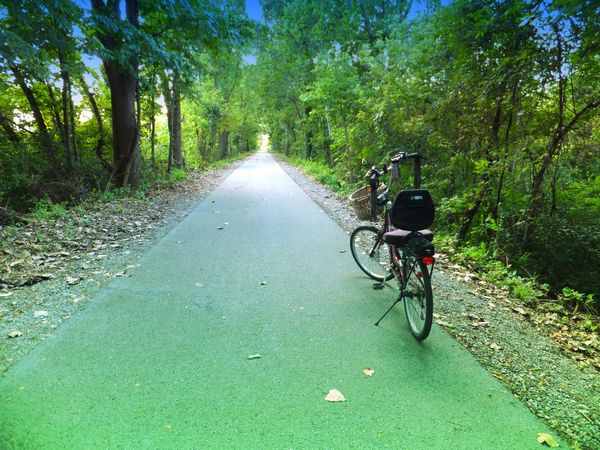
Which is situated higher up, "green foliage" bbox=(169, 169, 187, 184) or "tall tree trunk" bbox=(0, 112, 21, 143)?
"tall tree trunk" bbox=(0, 112, 21, 143)

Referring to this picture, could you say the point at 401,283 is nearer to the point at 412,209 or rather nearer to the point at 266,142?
the point at 412,209

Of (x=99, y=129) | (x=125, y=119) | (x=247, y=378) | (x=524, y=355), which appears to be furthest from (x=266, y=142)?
(x=247, y=378)

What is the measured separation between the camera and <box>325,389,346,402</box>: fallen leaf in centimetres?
250

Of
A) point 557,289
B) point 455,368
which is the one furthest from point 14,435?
point 557,289

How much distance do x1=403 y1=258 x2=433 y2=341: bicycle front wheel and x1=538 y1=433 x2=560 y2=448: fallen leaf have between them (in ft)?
3.40

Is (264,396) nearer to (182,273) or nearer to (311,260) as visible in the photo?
(182,273)

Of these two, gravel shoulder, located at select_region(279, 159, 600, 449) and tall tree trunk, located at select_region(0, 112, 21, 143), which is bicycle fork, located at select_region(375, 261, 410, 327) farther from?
tall tree trunk, located at select_region(0, 112, 21, 143)

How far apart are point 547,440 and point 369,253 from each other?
3.07 m

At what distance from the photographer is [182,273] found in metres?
4.84

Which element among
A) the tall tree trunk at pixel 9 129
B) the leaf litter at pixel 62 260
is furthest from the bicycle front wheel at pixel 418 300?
the tall tree trunk at pixel 9 129

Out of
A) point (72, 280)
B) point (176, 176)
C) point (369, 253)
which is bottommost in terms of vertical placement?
point (72, 280)

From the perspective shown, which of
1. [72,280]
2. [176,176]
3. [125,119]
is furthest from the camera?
[176,176]

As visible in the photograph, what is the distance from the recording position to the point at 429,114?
6863mm

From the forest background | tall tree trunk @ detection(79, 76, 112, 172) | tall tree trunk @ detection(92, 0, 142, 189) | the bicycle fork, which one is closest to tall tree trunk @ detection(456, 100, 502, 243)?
the forest background
